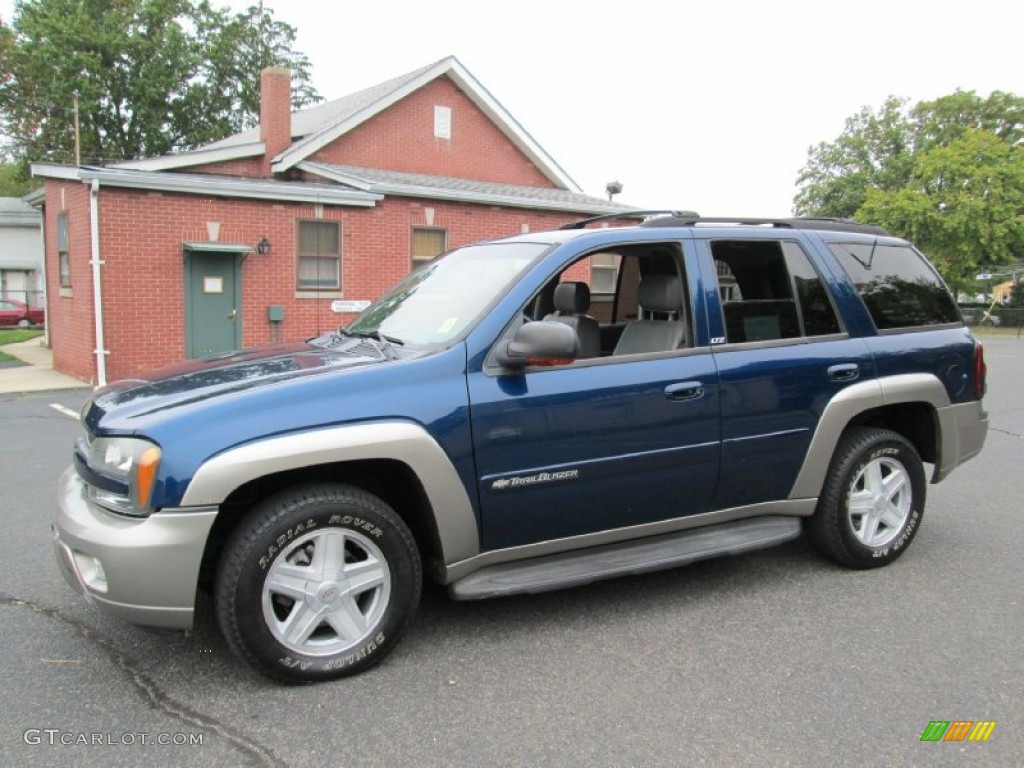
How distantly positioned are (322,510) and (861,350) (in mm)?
2997

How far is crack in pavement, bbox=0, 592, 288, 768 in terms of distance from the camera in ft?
8.61

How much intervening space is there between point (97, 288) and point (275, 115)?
23.5ft

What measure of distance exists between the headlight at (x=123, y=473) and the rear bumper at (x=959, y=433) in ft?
13.7

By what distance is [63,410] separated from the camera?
33.6ft

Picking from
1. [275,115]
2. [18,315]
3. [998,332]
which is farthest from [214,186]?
[998,332]

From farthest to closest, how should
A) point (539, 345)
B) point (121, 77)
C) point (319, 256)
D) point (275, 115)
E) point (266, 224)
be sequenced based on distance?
point (121, 77)
point (275, 115)
point (319, 256)
point (266, 224)
point (539, 345)

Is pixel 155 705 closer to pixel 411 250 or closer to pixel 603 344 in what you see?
pixel 603 344

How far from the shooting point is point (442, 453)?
3.14m

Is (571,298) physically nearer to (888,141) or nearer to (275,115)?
(275,115)

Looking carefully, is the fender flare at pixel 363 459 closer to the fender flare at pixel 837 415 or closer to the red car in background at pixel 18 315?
the fender flare at pixel 837 415

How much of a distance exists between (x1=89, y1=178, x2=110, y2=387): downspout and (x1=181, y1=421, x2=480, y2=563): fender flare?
10.5 meters

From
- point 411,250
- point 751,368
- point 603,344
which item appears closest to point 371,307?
point 603,344

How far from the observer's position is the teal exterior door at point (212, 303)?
13.0m

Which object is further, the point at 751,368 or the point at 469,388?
the point at 751,368
